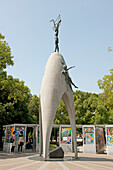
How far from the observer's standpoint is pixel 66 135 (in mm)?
19172

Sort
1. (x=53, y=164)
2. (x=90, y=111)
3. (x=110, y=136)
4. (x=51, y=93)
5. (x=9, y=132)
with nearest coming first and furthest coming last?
(x=53, y=164), (x=51, y=93), (x=110, y=136), (x=9, y=132), (x=90, y=111)

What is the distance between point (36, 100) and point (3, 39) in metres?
19.8

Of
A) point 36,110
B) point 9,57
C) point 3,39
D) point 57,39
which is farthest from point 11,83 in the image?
point 36,110

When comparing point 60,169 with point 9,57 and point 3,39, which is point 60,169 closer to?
point 9,57

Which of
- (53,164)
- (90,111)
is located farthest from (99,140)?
(90,111)

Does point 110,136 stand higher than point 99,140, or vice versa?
point 110,136

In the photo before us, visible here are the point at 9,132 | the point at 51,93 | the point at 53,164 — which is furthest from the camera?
the point at 9,132

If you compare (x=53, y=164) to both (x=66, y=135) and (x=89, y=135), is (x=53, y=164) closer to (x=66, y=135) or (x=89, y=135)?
(x=66, y=135)

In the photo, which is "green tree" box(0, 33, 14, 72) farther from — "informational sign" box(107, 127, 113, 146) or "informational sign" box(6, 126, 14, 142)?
"informational sign" box(107, 127, 113, 146)

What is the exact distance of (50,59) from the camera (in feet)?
37.5

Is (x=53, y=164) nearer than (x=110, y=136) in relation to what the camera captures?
Yes

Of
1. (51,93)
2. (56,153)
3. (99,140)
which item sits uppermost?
(51,93)

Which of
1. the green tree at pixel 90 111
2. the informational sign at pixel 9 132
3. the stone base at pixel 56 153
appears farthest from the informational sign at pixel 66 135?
the green tree at pixel 90 111

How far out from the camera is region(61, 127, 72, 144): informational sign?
19.0 meters
